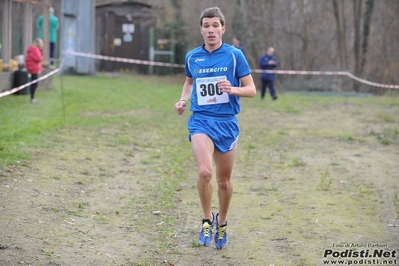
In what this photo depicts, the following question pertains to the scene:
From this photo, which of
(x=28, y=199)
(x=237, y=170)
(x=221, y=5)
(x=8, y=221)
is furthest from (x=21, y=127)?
(x=221, y=5)

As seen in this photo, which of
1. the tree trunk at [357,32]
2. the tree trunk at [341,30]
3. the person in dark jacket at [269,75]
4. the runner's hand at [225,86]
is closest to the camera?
the runner's hand at [225,86]

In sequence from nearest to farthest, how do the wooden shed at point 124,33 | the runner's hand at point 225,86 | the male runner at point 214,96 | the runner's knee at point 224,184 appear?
the runner's hand at point 225,86 → the male runner at point 214,96 → the runner's knee at point 224,184 → the wooden shed at point 124,33

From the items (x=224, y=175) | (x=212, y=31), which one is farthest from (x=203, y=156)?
(x=212, y=31)

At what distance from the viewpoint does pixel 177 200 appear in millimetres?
9203

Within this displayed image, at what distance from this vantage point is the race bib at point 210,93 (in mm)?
6730

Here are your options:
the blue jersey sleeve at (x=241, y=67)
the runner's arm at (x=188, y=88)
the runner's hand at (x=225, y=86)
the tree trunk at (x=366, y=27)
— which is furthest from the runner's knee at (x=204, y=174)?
the tree trunk at (x=366, y=27)

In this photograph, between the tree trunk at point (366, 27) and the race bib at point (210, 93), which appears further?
the tree trunk at point (366, 27)

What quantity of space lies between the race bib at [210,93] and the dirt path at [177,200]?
1411 millimetres

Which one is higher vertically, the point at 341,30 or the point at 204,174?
the point at 341,30

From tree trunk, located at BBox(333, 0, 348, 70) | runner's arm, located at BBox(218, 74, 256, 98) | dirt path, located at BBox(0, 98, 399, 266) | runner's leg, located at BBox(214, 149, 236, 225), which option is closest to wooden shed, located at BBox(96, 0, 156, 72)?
tree trunk, located at BBox(333, 0, 348, 70)

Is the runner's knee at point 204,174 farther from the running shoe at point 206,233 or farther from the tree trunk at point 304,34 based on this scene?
the tree trunk at point 304,34

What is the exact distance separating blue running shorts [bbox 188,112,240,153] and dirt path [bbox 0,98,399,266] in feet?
3.31

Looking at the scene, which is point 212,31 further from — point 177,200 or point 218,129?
point 177,200

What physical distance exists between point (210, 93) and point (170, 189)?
3.34 meters
